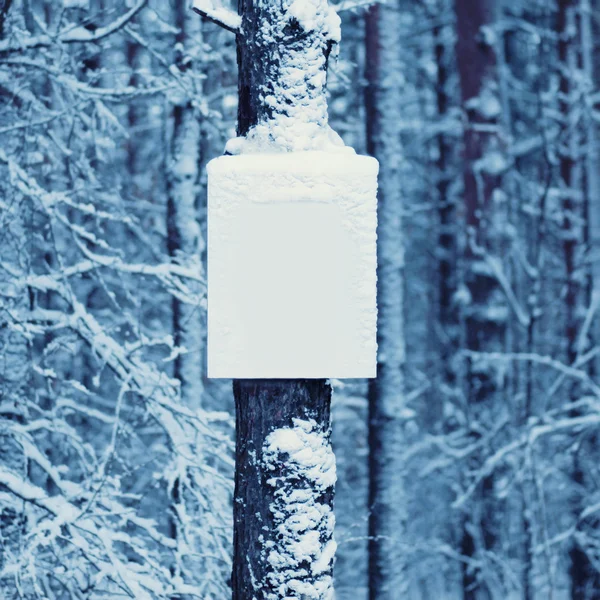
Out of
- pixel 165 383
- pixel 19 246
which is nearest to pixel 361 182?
pixel 165 383

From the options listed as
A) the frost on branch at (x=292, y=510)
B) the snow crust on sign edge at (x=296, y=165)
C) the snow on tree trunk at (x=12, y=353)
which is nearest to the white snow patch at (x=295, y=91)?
the snow crust on sign edge at (x=296, y=165)

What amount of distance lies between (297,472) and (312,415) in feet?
0.56

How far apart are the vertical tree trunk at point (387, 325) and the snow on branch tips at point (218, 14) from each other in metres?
4.06

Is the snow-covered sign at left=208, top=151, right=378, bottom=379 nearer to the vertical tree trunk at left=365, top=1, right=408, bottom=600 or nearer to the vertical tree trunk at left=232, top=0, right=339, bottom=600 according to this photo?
the vertical tree trunk at left=232, top=0, right=339, bottom=600

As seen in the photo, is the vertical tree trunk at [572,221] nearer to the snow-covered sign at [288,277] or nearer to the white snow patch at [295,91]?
the white snow patch at [295,91]

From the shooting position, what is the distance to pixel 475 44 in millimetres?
8484

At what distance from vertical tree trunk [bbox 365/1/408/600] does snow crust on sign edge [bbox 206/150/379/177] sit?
4354 millimetres

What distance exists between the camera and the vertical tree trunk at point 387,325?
664 cm

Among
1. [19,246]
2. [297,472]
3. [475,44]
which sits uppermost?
[475,44]

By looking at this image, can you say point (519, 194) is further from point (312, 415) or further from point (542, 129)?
point (312, 415)

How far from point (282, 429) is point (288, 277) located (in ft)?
1.78

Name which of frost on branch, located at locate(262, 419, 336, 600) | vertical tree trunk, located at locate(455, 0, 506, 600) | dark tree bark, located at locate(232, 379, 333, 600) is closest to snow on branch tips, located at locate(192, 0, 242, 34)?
dark tree bark, located at locate(232, 379, 333, 600)

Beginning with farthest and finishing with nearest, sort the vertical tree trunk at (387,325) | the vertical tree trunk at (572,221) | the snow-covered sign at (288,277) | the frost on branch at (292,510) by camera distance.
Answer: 1. the vertical tree trunk at (572,221)
2. the vertical tree trunk at (387,325)
3. the frost on branch at (292,510)
4. the snow-covered sign at (288,277)

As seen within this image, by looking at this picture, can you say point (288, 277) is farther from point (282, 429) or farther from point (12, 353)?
point (12, 353)
